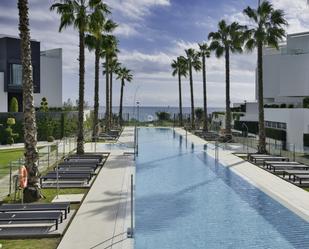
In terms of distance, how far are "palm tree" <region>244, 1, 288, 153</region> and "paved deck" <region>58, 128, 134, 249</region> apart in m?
11.6

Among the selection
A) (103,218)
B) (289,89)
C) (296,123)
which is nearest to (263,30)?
(296,123)

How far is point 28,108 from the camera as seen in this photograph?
14.4m

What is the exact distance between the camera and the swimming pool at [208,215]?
11.1m

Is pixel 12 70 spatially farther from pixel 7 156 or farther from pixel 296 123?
pixel 296 123

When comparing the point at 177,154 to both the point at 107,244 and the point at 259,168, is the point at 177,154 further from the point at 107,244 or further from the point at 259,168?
the point at 107,244

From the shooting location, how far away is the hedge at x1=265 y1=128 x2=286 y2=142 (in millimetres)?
31781

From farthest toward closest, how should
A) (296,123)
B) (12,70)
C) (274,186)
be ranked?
(12,70) < (296,123) < (274,186)

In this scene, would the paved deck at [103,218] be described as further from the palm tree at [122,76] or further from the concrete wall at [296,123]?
the palm tree at [122,76]

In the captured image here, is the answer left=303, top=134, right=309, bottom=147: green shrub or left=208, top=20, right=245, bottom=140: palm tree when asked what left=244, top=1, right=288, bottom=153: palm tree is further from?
left=208, top=20, right=245, bottom=140: palm tree

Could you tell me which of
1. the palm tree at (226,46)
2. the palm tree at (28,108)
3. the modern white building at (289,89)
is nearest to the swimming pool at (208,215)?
the palm tree at (28,108)

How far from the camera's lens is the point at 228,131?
37.4 m

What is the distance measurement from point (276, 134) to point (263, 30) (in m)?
8.73

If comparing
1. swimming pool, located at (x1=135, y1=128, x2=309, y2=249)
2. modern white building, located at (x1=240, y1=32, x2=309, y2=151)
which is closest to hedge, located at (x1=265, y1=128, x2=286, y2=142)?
modern white building, located at (x1=240, y1=32, x2=309, y2=151)

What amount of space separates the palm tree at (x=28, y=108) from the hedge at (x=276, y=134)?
71.8 feet
